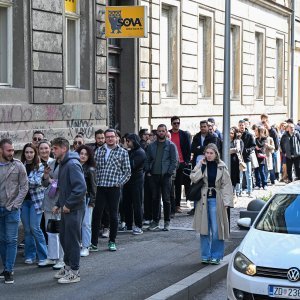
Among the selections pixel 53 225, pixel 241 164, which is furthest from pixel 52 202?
pixel 241 164

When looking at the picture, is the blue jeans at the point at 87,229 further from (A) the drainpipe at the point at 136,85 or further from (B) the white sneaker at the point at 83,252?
(A) the drainpipe at the point at 136,85

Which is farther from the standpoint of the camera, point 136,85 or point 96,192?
point 136,85

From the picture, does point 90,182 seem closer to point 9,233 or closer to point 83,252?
point 83,252

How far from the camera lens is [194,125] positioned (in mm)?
26438

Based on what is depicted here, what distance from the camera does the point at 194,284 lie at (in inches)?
429

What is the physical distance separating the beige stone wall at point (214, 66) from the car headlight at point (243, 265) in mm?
13358

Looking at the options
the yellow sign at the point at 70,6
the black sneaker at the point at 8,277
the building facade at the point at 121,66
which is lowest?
the black sneaker at the point at 8,277

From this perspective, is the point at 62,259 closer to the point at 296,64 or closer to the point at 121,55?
the point at 121,55

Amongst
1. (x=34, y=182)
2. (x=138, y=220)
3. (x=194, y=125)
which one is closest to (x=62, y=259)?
(x=34, y=182)

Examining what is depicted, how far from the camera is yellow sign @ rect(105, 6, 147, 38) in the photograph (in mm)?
19422

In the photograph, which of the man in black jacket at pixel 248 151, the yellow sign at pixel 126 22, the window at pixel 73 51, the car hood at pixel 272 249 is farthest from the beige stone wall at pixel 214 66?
the car hood at pixel 272 249

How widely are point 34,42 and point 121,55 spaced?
5166 mm

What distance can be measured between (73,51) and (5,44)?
295 cm

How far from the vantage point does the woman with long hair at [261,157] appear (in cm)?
2402
